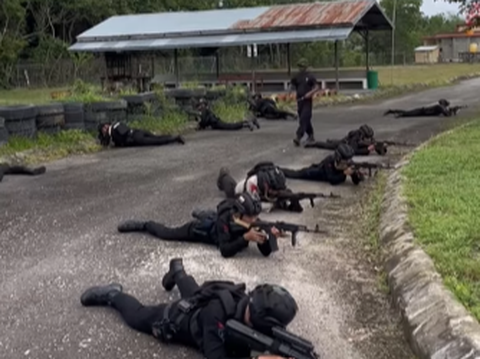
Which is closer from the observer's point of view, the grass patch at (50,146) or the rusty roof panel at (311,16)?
the grass patch at (50,146)

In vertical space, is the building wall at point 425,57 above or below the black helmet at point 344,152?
above

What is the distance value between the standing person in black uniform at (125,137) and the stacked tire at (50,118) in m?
0.79

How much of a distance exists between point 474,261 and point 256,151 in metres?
8.43

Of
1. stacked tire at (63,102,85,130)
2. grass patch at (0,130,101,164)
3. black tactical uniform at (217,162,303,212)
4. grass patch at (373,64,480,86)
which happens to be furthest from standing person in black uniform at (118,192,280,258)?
grass patch at (373,64,480,86)

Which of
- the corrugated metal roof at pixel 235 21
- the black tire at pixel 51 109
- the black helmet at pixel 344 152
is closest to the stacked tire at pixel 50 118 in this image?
the black tire at pixel 51 109

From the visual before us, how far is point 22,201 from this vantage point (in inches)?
374

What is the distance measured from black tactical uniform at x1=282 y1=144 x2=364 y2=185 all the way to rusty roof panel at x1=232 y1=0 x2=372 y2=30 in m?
17.5

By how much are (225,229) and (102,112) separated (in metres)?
9.40

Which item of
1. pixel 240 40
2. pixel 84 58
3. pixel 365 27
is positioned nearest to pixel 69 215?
pixel 240 40

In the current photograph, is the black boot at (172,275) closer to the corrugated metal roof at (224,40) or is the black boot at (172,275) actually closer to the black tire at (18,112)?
the black tire at (18,112)

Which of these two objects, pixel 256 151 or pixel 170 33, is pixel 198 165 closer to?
pixel 256 151

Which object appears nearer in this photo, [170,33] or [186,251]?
[186,251]

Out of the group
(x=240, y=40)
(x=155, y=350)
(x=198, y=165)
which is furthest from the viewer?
(x=240, y=40)

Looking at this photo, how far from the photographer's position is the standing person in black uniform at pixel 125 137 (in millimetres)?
14281
